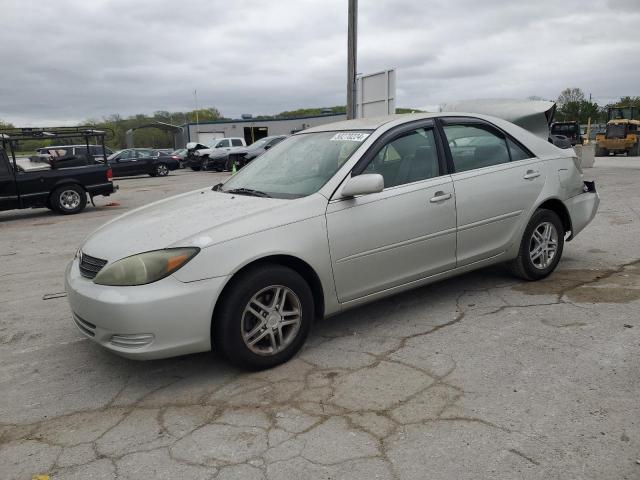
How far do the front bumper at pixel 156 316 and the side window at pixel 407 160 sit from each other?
1516mm

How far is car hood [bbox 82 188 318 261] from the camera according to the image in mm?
3279

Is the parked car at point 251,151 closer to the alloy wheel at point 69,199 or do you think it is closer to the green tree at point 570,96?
the alloy wheel at point 69,199

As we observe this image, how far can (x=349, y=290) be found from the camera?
12.3 feet

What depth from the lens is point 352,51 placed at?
13.7 meters

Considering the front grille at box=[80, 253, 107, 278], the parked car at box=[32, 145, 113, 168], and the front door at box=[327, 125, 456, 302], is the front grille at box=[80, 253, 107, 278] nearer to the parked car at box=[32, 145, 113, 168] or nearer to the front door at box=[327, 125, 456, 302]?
the front door at box=[327, 125, 456, 302]

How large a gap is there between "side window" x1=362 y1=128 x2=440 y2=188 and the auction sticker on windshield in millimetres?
181

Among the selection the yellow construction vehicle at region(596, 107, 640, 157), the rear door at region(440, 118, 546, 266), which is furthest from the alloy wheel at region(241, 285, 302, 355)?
the yellow construction vehicle at region(596, 107, 640, 157)

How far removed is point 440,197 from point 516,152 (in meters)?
1.17

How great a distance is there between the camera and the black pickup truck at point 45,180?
11.4 m

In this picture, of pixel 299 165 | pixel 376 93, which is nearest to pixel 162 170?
pixel 376 93

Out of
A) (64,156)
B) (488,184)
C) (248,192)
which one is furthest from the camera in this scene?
(64,156)

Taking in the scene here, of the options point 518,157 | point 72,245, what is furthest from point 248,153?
point 518,157

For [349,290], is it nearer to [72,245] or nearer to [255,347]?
[255,347]

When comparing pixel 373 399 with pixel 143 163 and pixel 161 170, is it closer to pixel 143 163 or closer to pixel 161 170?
pixel 143 163
